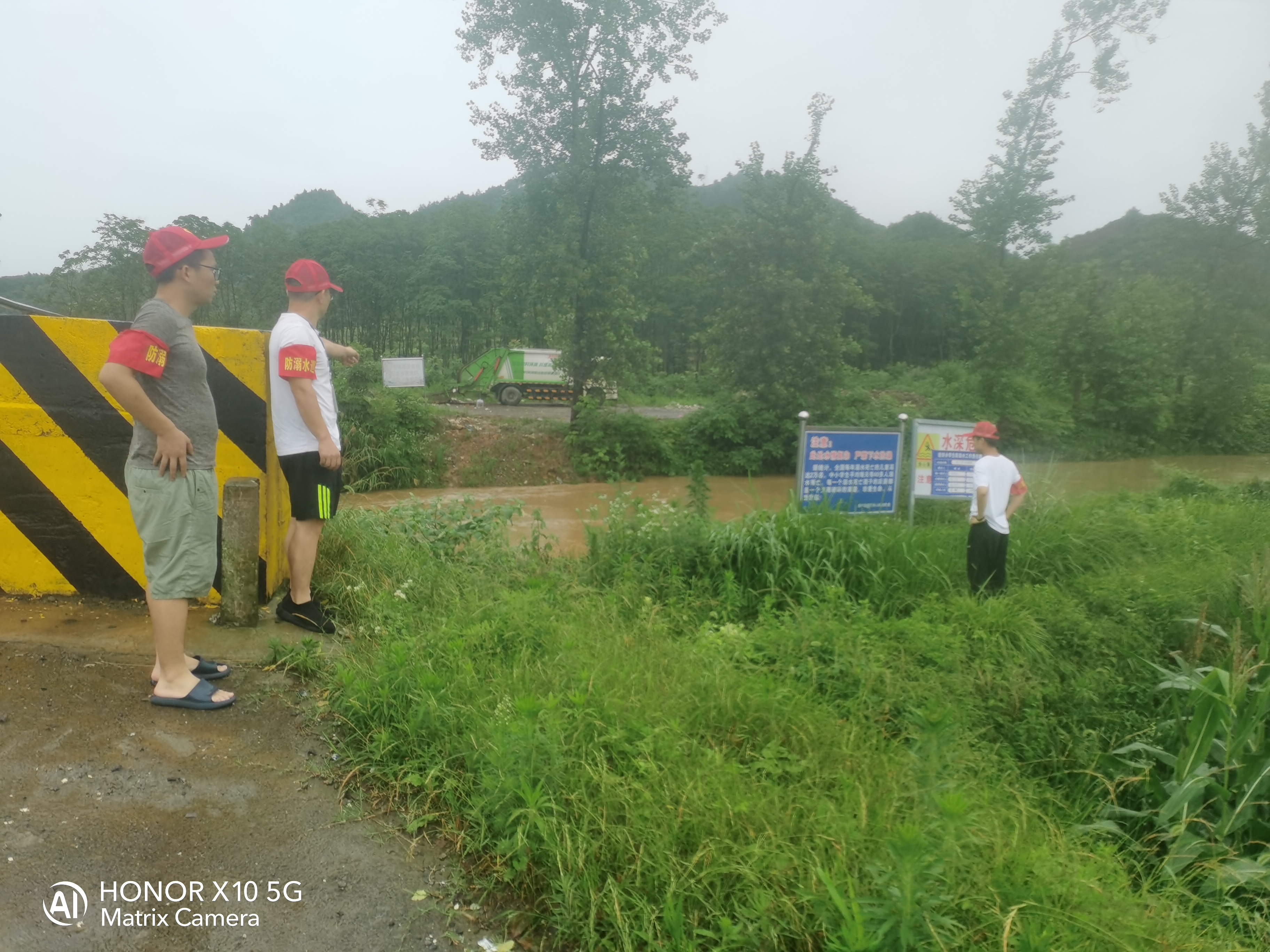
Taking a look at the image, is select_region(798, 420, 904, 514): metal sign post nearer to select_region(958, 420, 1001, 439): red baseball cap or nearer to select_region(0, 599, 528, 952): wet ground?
select_region(958, 420, 1001, 439): red baseball cap

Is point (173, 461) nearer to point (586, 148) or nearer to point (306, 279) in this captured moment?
point (306, 279)

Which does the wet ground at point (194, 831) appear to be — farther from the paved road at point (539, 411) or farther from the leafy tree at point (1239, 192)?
the leafy tree at point (1239, 192)

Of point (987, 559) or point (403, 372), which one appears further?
point (403, 372)

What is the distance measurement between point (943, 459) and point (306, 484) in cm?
553

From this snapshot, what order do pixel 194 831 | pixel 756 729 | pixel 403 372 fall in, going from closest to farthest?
pixel 194 831, pixel 756 729, pixel 403 372

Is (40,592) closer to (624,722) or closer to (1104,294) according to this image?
(624,722)

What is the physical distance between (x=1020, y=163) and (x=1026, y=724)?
18.9m

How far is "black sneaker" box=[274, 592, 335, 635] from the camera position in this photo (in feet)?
10.8

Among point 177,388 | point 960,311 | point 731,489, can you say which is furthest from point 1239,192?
point 177,388

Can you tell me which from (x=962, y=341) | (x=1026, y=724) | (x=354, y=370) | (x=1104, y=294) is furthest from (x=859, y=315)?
(x=1026, y=724)

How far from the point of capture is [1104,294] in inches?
778

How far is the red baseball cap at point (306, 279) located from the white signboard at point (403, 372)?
18.2 m

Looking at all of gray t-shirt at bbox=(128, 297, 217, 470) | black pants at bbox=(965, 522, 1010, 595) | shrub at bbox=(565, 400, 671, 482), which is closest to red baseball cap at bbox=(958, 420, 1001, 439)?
black pants at bbox=(965, 522, 1010, 595)

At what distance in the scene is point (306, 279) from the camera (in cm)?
343
